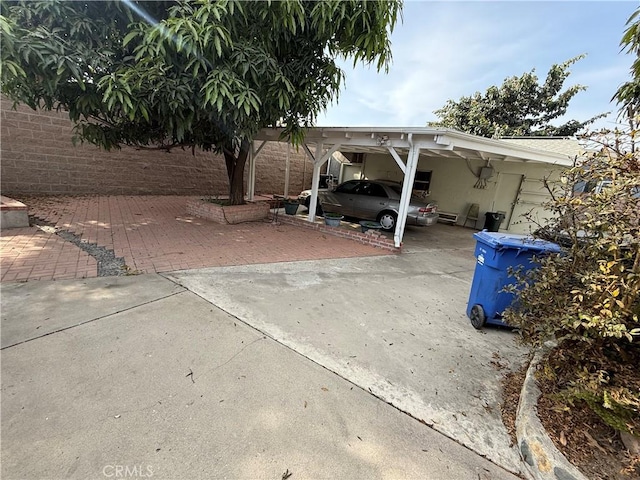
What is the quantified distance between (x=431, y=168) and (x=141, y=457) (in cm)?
1294

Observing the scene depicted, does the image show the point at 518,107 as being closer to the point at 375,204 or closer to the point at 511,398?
the point at 375,204

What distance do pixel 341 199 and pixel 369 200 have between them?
3.26 ft

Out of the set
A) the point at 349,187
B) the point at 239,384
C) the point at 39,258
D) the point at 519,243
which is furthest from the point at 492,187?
the point at 39,258

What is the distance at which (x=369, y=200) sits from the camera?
29.1 ft

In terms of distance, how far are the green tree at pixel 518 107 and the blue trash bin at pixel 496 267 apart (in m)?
15.5

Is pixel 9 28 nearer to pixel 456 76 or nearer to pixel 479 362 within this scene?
pixel 479 362

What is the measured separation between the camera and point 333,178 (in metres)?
16.1

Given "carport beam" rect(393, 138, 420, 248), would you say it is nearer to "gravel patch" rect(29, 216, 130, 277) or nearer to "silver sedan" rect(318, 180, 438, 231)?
"silver sedan" rect(318, 180, 438, 231)

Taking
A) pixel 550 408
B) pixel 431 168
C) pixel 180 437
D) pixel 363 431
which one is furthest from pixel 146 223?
pixel 431 168

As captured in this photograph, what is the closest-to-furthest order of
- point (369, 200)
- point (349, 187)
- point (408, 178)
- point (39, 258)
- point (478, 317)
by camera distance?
1. point (478, 317)
2. point (39, 258)
3. point (408, 178)
4. point (369, 200)
5. point (349, 187)

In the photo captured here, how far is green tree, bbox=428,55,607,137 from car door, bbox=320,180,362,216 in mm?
11433

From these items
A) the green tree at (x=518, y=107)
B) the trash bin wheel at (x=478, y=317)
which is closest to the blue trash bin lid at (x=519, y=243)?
the trash bin wheel at (x=478, y=317)

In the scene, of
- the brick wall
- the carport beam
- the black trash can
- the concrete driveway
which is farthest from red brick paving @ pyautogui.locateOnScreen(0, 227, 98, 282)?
the black trash can

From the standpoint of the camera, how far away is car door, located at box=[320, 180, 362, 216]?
9.21 m
